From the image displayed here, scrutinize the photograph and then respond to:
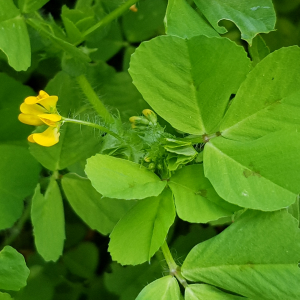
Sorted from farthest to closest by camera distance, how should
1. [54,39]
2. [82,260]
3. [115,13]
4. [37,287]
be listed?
[82,260] → [37,287] → [115,13] → [54,39]

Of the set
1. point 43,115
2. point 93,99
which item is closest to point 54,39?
point 93,99

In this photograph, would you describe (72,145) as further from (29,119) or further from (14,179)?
(29,119)

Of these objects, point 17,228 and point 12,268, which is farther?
point 17,228

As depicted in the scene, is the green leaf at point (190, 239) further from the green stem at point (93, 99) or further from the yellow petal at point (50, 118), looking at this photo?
the yellow petal at point (50, 118)

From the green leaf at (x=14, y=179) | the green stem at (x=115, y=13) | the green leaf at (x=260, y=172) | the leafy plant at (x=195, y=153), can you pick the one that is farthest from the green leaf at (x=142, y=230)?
the green stem at (x=115, y=13)

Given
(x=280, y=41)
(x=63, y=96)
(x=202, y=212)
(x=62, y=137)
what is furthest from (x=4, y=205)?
(x=280, y=41)
